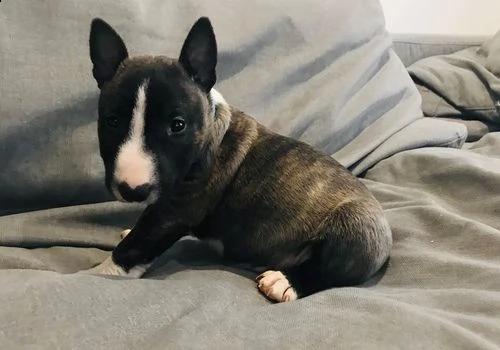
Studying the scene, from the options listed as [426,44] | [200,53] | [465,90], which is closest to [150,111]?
[200,53]

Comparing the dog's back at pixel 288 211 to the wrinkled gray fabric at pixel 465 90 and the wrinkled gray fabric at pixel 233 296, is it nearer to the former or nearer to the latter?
the wrinkled gray fabric at pixel 233 296

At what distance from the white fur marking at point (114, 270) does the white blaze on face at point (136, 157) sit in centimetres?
23

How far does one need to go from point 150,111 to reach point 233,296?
15.2 inches

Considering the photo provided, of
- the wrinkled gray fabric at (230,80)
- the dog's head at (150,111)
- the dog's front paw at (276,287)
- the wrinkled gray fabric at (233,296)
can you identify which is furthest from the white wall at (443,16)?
the dog's front paw at (276,287)

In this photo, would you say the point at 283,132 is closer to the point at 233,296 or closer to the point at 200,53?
the point at 200,53

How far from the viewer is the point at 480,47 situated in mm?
2785

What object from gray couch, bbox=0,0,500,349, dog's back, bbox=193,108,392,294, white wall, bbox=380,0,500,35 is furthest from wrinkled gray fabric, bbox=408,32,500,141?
dog's back, bbox=193,108,392,294

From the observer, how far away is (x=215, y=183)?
1474 mm

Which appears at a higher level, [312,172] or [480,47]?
[312,172]

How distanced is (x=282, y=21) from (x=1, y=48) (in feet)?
2.68

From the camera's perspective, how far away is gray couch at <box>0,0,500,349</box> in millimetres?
1145

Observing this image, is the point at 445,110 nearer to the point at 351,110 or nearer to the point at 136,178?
the point at 351,110

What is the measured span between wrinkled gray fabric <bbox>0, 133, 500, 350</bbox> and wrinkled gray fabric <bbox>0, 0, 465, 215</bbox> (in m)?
0.14

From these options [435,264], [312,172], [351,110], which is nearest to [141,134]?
[312,172]
